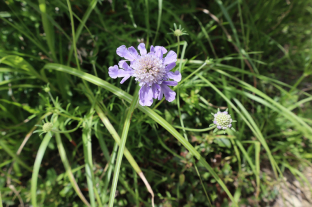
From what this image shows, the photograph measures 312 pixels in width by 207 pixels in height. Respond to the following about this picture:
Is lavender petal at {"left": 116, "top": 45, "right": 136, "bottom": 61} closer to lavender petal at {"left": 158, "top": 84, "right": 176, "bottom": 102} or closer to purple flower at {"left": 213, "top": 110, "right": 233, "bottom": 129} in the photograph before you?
lavender petal at {"left": 158, "top": 84, "right": 176, "bottom": 102}

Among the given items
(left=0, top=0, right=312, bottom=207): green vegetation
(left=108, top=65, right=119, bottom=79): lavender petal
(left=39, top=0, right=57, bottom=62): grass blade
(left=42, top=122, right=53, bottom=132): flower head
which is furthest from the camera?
(left=0, top=0, right=312, bottom=207): green vegetation

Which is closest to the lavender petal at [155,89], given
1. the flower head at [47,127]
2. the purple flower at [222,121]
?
the purple flower at [222,121]

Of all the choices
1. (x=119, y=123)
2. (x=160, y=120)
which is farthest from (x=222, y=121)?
(x=119, y=123)

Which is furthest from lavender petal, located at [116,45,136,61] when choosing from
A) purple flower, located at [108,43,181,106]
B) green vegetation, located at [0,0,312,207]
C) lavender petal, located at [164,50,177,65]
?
green vegetation, located at [0,0,312,207]

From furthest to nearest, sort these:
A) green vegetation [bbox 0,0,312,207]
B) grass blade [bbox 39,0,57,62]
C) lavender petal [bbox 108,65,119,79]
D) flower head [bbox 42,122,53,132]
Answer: green vegetation [bbox 0,0,312,207], grass blade [bbox 39,0,57,62], flower head [bbox 42,122,53,132], lavender petal [bbox 108,65,119,79]

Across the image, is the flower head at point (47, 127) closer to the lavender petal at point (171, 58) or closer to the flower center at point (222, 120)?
the lavender petal at point (171, 58)

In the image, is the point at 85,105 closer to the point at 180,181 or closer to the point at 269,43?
the point at 180,181

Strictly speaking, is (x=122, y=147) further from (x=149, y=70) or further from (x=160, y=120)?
(x=149, y=70)

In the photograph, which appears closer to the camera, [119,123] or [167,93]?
[167,93]
